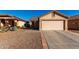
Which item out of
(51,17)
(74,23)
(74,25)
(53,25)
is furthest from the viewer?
(51,17)

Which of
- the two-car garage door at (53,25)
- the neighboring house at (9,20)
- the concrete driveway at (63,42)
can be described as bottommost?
the concrete driveway at (63,42)

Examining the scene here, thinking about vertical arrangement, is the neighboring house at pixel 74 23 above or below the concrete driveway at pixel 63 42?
above

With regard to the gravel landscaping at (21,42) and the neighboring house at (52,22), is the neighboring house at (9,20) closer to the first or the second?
the gravel landscaping at (21,42)

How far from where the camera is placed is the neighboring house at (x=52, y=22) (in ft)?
57.9

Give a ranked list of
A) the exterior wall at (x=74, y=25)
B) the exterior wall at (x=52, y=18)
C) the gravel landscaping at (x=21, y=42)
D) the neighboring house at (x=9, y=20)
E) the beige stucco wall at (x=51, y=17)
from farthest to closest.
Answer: the beige stucco wall at (x=51, y=17), the exterior wall at (x=52, y=18), the exterior wall at (x=74, y=25), the neighboring house at (x=9, y=20), the gravel landscaping at (x=21, y=42)

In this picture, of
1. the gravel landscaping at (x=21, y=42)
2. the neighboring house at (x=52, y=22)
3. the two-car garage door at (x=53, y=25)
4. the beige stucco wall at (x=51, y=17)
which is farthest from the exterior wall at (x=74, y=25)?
the gravel landscaping at (x=21, y=42)

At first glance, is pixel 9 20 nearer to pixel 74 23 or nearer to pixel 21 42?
pixel 21 42

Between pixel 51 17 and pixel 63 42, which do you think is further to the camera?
pixel 51 17

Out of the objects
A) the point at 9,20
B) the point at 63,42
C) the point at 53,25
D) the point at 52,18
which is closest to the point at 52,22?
the point at 53,25

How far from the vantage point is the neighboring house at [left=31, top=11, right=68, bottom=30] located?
17.6 metres

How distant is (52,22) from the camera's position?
1839 centimetres

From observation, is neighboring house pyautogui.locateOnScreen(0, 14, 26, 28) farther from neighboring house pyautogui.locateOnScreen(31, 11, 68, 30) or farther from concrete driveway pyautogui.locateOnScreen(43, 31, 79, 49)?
concrete driveway pyautogui.locateOnScreen(43, 31, 79, 49)
